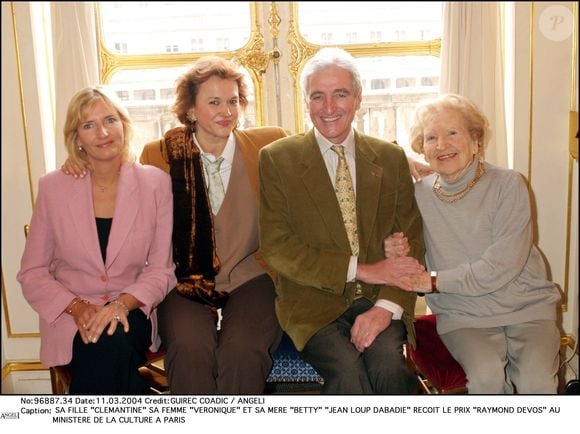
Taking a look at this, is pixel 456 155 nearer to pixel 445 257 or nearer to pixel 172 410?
pixel 445 257

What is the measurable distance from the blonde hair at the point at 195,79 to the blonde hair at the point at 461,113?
24.9 inches

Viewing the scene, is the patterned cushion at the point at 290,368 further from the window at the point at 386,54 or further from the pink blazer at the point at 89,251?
the window at the point at 386,54

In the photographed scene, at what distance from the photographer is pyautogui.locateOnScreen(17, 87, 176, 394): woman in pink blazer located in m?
1.86

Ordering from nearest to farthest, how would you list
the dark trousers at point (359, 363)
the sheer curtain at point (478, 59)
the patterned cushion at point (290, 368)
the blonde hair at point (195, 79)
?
the dark trousers at point (359, 363), the patterned cushion at point (290, 368), the blonde hair at point (195, 79), the sheer curtain at point (478, 59)

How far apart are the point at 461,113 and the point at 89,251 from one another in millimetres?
1237

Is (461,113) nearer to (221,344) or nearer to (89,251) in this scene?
(221,344)

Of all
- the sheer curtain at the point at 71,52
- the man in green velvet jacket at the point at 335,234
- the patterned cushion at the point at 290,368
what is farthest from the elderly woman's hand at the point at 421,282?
the sheer curtain at the point at 71,52

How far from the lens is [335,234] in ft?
6.01

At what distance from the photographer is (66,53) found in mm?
2451

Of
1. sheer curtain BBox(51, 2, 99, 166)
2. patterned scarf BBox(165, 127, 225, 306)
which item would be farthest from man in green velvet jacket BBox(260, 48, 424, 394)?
sheer curtain BBox(51, 2, 99, 166)

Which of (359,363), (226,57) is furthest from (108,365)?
(226,57)

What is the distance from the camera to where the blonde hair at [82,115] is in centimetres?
193

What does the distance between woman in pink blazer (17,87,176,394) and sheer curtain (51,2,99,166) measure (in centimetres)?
59

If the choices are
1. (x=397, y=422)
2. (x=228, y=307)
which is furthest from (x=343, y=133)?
(x=397, y=422)
